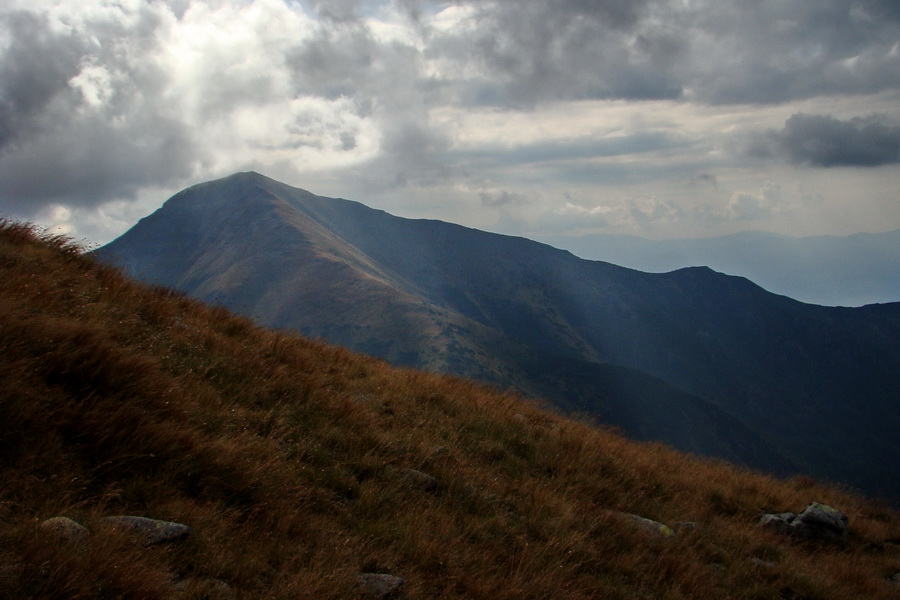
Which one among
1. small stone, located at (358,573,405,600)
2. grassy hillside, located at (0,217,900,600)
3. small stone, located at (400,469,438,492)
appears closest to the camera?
grassy hillside, located at (0,217,900,600)

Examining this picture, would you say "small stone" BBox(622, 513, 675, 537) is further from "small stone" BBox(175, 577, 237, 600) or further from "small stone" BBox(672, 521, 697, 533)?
"small stone" BBox(175, 577, 237, 600)

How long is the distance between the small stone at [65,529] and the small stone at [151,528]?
22 centimetres

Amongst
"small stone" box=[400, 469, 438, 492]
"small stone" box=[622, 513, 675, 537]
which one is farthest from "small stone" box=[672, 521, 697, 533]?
"small stone" box=[400, 469, 438, 492]

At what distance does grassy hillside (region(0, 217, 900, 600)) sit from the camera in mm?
4539

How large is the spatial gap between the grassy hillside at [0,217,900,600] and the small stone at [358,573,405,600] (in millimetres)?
94

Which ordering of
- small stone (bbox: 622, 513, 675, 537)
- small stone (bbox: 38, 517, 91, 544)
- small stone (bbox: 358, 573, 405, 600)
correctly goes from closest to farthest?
small stone (bbox: 38, 517, 91, 544), small stone (bbox: 358, 573, 405, 600), small stone (bbox: 622, 513, 675, 537)

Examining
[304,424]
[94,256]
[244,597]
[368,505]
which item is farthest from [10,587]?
[94,256]

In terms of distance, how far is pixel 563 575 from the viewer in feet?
19.9

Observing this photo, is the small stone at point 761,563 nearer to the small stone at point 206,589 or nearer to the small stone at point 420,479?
the small stone at point 420,479

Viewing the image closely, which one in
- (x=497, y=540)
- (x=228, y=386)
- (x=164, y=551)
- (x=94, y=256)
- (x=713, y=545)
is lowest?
(x=713, y=545)

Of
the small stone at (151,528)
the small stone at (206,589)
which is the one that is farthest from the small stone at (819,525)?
the small stone at (151,528)

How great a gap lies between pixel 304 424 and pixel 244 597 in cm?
320

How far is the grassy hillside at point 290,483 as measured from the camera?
454 cm

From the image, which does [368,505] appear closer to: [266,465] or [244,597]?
[266,465]
